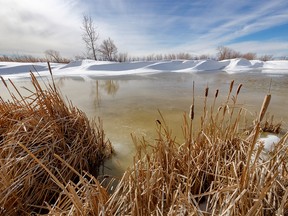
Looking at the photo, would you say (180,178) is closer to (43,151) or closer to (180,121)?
(43,151)

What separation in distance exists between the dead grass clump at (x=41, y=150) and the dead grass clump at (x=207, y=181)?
35cm

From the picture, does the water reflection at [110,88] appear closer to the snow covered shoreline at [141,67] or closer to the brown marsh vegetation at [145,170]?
the brown marsh vegetation at [145,170]

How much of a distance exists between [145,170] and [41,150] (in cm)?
80

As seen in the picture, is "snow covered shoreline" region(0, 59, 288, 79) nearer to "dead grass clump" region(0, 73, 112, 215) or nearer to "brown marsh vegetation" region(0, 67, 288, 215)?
"dead grass clump" region(0, 73, 112, 215)

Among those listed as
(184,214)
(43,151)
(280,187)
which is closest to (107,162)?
(43,151)

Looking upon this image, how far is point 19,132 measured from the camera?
Answer: 1.30m

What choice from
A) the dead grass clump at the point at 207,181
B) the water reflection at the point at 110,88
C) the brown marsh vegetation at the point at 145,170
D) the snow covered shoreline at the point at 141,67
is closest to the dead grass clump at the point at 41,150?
the brown marsh vegetation at the point at 145,170

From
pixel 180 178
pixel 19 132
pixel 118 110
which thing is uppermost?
pixel 19 132

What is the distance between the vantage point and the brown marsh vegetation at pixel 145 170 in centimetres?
78

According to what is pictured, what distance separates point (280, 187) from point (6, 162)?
1649mm

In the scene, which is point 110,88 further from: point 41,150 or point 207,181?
point 207,181

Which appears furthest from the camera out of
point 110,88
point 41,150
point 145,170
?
point 110,88

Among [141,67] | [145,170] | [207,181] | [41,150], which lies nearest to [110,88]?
[41,150]

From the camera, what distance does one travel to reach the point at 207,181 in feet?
3.67
